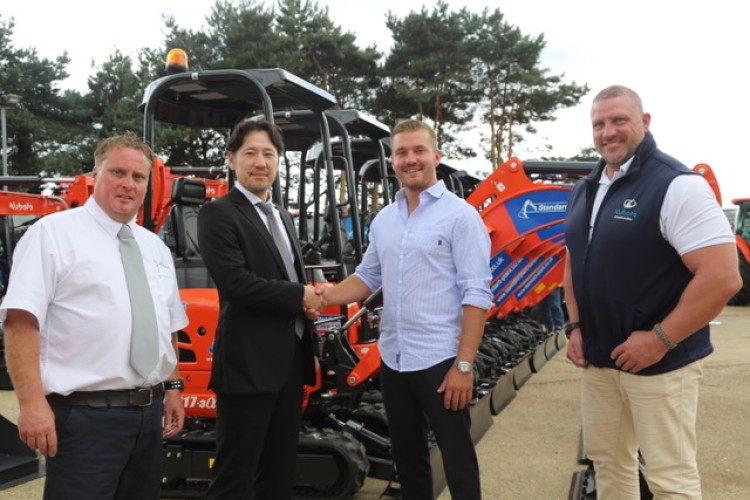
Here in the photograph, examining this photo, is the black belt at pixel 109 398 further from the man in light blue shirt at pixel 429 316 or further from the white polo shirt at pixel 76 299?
the man in light blue shirt at pixel 429 316

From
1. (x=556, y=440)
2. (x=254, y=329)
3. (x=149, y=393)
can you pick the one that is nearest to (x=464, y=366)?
(x=254, y=329)

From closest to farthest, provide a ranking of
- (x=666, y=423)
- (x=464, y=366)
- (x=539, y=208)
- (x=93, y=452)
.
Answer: (x=93, y=452), (x=666, y=423), (x=464, y=366), (x=539, y=208)

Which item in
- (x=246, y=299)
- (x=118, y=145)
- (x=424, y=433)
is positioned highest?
(x=118, y=145)

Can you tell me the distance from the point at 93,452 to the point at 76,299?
0.52 metres

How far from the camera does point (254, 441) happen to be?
292 centimetres

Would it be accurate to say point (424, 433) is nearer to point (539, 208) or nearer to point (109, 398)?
point (109, 398)

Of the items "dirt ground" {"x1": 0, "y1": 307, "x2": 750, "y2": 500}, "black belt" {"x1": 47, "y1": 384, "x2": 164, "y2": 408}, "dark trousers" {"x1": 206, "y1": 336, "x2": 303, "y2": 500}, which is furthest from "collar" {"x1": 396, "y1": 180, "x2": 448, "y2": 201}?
"dirt ground" {"x1": 0, "y1": 307, "x2": 750, "y2": 500}

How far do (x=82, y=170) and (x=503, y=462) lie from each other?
28.4 meters

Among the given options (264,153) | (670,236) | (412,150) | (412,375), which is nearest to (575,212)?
(670,236)

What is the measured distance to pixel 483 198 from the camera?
5.64m

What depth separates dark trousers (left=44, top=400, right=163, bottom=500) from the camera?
7.68 feet

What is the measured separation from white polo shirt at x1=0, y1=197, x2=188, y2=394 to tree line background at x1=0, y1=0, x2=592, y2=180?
72.2ft

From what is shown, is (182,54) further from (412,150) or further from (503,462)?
(503,462)

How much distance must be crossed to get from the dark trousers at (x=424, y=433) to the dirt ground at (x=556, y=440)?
1445 millimetres
